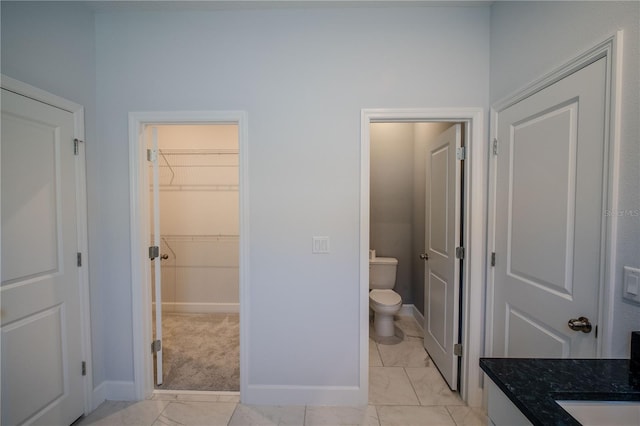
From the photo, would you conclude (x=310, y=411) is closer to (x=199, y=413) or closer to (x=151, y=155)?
(x=199, y=413)

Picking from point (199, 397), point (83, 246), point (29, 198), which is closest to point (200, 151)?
point (83, 246)

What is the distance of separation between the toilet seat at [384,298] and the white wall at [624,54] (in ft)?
5.47

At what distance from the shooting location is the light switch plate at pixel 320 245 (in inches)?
69.3

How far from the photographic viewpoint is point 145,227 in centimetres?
182

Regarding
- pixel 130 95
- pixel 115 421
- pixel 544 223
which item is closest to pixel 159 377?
pixel 115 421

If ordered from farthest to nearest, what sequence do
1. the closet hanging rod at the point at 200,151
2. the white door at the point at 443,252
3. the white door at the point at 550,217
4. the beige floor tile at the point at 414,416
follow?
1. the closet hanging rod at the point at 200,151
2. the white door at the point at 443,252
3. the beige floor tile at the point at 414,416
4. the white door at the point at 550,217

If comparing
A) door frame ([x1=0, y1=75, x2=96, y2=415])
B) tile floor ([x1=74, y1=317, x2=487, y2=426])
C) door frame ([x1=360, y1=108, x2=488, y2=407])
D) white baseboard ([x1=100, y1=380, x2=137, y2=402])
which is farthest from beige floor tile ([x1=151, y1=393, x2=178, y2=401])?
door frame ([x1=360, y1=108, x2=488, y2=407])

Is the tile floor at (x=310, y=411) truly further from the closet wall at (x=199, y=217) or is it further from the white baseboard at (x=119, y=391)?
the closet wall at (x=199, y=217)

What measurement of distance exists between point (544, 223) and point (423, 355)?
5.50 ft

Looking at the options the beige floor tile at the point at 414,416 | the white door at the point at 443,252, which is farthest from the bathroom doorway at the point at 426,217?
the beige floor tile at the point at 414,416

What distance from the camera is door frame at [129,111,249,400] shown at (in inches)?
68.6

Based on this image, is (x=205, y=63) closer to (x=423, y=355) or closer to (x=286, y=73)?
(x=286, y=73)

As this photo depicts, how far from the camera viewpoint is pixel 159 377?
1938 millimetres

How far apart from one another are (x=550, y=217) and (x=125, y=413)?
279cm
